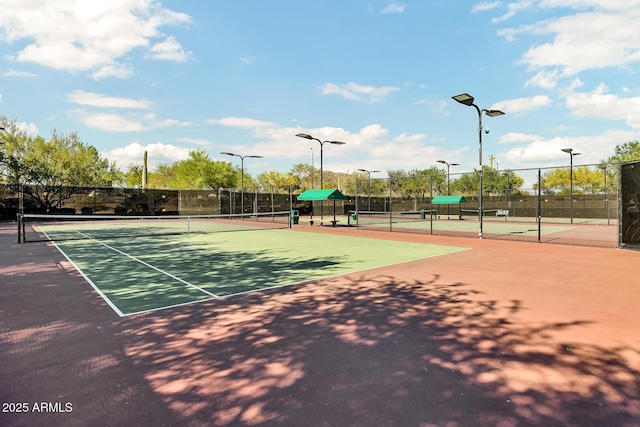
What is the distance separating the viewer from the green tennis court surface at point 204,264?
7203 mm

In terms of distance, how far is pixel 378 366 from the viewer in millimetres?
3926

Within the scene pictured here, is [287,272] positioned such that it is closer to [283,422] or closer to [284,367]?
[284,367]

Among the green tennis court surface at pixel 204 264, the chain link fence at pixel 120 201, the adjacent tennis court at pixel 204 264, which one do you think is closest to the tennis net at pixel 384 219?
the chain link fence at pixel 120 201

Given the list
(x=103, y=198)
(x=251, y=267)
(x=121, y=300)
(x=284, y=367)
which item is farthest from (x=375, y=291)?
(x=103, y=198)

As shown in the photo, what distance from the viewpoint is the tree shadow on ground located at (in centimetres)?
306

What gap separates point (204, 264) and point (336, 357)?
24.1ft

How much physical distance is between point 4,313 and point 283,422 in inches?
228

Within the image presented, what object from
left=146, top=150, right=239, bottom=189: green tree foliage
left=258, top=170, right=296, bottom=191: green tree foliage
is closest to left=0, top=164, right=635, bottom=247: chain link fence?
left=146, top=150, right=239, bottom=189: green tree foliage

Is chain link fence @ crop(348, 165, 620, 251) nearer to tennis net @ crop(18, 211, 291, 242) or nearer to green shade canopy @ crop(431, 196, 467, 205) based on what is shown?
green shade canopy @ crop(431, 196, 467, 205)

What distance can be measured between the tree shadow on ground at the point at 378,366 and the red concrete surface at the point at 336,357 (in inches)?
0.7

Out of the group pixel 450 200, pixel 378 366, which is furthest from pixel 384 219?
pixel 378 366

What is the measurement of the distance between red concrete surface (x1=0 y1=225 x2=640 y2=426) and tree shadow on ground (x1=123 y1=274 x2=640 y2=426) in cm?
2

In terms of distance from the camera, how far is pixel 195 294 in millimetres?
7039

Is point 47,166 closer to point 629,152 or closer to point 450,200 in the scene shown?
point 450,200
